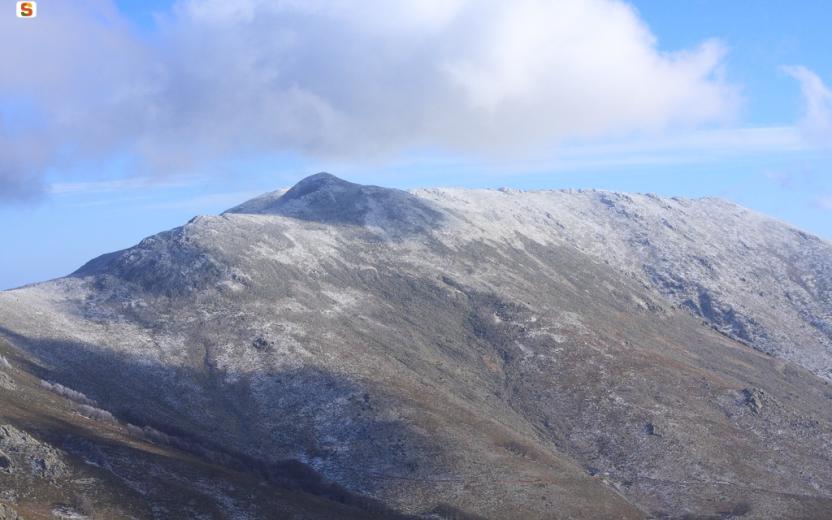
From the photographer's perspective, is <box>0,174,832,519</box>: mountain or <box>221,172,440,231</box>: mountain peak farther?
<box>221,172,440,231</box>: mountain peak

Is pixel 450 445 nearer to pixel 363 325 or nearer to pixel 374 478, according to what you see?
pixel 374 478

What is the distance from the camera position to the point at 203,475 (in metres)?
74.8

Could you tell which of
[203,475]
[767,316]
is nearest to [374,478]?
[203,475]

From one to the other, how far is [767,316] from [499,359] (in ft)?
277

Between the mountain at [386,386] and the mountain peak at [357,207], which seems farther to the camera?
the mountain peak at [357,207]

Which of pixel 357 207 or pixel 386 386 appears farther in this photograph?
pixel 357 207

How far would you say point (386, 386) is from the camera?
11000cm

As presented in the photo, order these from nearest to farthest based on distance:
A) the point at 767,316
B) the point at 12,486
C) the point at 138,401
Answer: the point at 12,486 < the point at 138,401 < the point at 767,316

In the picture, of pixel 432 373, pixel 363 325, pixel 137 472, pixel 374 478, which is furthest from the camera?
pixel 363 325

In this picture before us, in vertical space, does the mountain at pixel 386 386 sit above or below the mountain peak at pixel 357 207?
below

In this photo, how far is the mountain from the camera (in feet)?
269

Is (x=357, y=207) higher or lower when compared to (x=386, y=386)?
higher

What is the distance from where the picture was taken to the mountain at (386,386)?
81.9 metres

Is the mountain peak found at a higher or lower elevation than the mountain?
higher
